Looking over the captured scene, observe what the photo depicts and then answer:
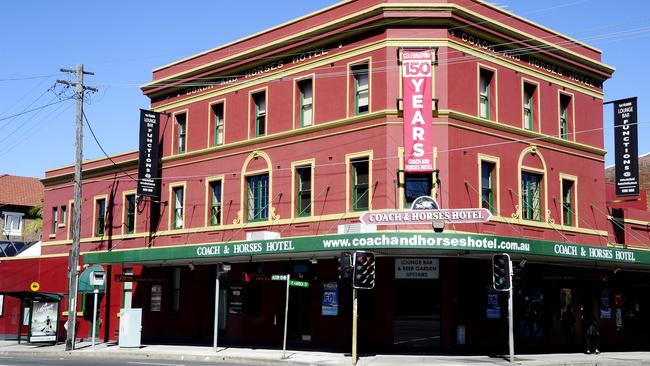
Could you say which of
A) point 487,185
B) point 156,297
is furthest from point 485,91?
point 156,297

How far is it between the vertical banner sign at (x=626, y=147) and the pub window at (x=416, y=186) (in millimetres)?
9344

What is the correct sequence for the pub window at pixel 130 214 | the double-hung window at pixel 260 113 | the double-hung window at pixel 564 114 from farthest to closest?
the pub window at pixel 130 214 → the double-hung window at pixel 260 113 → the double-hung window at pixel 564 114

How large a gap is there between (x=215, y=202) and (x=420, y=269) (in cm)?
1047

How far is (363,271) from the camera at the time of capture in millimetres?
23891

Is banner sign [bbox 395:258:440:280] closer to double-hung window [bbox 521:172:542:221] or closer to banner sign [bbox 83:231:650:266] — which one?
→ banner sign [bbox 83:231:650:266]

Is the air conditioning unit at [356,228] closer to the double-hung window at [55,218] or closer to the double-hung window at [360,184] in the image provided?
the double-hung window at [360,184]

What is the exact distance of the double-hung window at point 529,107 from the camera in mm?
30906

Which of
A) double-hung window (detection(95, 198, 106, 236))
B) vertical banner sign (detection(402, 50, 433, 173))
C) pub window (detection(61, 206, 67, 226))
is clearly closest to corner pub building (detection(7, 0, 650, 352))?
vertical banner sign (detection(402, 50, 433, 173))

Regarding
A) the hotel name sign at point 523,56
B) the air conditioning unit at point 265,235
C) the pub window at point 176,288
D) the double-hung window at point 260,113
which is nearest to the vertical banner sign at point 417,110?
the hotel name sign at point 523,56

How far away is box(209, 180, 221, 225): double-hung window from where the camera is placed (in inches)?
1344

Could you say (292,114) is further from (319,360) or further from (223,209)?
(319,360)

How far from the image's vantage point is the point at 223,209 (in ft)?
110

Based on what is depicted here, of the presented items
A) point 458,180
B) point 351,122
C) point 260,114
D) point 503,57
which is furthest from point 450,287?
point 260,114

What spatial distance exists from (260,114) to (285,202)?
409 cm
